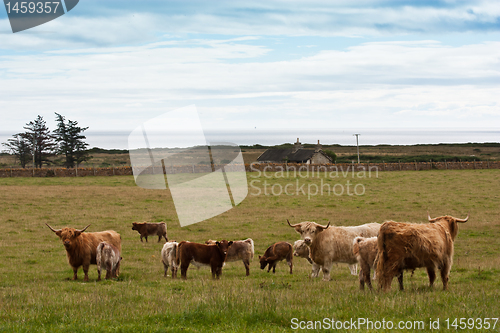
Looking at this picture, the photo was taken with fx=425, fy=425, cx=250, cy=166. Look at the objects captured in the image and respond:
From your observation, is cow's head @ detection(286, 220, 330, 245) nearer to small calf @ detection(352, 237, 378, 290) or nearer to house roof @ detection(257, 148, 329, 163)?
small calf @ detection(352, 237, 378, 290)

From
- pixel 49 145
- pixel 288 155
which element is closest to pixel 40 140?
pixel 49 145

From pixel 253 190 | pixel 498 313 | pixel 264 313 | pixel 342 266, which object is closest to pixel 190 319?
pixel 264 313

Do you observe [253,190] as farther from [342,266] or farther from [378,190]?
[342,266]

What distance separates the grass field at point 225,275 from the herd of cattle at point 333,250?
463mm

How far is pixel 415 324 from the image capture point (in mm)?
6352

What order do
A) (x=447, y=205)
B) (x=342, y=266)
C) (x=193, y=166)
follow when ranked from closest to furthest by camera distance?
(x=342, y=266) → (x=447, y=205) → (x=193, y=166)

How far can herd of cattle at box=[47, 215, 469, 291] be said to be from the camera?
28.3ft

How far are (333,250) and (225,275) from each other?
343 centimetres

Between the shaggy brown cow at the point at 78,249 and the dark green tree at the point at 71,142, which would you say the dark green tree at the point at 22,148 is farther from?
the shaggy brown cow at the point at 78,249

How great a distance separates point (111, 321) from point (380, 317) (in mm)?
4264

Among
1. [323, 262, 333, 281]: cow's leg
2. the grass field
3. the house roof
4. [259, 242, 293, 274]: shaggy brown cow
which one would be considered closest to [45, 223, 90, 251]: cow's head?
the grass field

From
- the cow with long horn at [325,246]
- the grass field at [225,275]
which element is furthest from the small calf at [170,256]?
the cow with long horn at [325,246]

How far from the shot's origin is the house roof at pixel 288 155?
7388 cm

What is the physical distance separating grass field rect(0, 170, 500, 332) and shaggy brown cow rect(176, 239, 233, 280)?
48 cm
